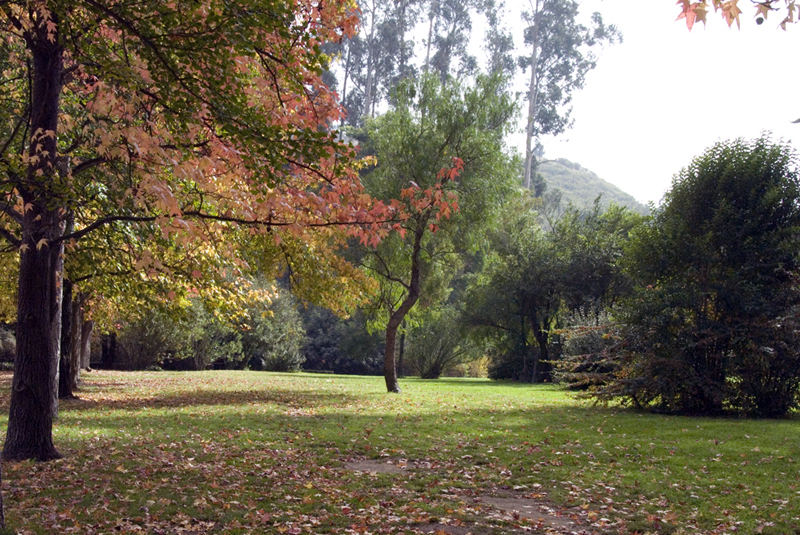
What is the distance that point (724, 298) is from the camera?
1466 centimetres

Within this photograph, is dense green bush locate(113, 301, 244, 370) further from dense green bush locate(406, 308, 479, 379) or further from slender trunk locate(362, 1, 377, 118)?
slender trunk locate(362, 1, 377, 118)

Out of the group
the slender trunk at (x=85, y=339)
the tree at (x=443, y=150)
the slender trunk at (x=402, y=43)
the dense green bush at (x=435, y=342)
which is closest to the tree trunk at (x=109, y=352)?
the slender trunk at (x=85, y=339)

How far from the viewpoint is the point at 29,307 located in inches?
298

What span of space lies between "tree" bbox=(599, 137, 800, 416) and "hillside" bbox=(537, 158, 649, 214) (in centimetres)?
8066

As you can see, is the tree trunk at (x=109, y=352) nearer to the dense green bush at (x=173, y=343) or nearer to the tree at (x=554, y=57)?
the dense green bush at (x=173, y=343)

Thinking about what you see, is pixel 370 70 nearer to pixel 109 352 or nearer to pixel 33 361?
pixel 109 352

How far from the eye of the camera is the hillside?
99.9 m

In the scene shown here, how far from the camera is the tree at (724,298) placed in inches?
555

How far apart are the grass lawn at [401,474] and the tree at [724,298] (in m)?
1.14

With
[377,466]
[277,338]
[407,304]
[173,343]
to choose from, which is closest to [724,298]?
[407,304]

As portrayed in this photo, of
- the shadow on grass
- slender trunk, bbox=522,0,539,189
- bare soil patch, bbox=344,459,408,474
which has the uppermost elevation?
slender trunk, bbox=522,0,539,189

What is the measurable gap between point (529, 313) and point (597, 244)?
17.7ft

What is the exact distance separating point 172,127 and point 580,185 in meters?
109

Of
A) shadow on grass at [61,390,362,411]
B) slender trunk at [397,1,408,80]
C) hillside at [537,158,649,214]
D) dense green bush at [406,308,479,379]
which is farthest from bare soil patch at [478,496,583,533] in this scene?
hillside at [537,158,649,214]
